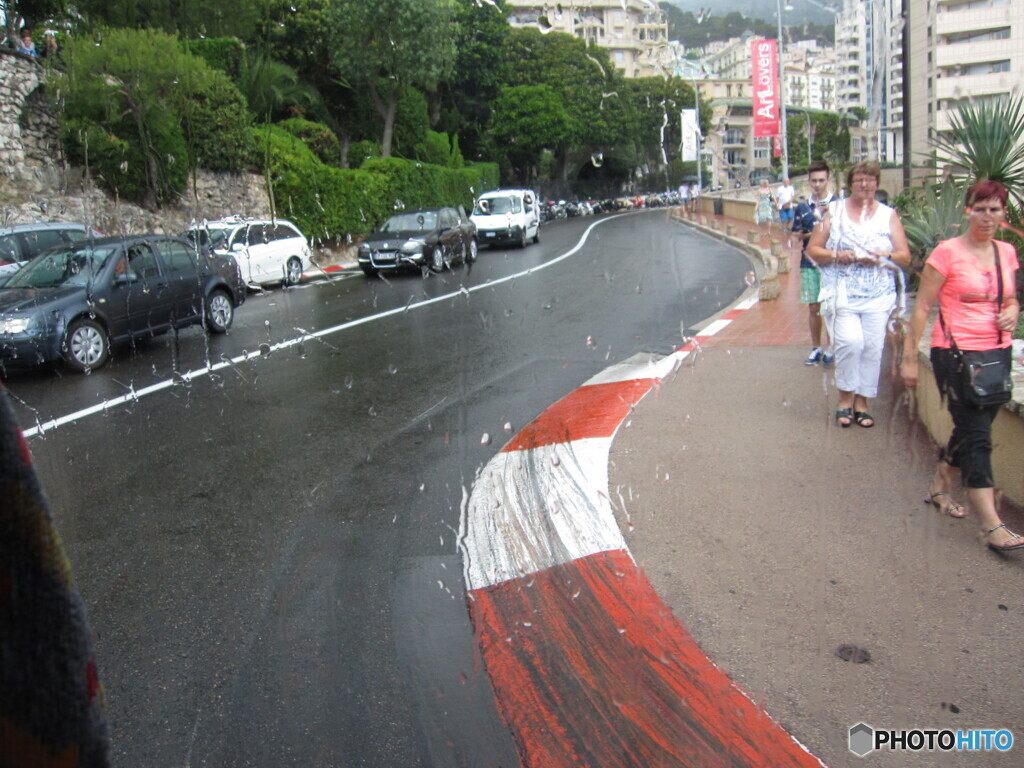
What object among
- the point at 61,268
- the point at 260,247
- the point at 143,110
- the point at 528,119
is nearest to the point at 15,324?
the point at 61,268

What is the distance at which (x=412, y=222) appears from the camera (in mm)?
21859

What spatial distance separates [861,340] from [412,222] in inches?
668

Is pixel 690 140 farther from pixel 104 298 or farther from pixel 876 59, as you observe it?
pixel 104 298

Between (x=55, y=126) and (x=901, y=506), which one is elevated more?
(x=55, y=126)

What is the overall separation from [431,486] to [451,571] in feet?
4.13

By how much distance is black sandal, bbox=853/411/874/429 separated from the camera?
617cm

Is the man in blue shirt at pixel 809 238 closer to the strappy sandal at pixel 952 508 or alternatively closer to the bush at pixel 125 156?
the strappy sandal at pixel 952 508

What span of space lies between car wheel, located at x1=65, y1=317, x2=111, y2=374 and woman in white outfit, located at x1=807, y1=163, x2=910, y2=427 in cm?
766

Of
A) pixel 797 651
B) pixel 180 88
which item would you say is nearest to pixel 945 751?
pixel 797 651

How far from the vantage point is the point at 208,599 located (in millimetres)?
4098

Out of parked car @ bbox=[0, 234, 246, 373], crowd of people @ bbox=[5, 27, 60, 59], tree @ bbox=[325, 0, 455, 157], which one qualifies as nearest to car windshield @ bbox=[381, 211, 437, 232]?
crowd of people @ bbox=[5, 27, 60, 59]

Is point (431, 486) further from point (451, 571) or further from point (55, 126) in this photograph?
point (55, 126)

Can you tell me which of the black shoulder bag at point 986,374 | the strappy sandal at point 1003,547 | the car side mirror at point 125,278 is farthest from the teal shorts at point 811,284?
the car side mirror at point 125,278

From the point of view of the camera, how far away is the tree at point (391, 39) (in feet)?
112
